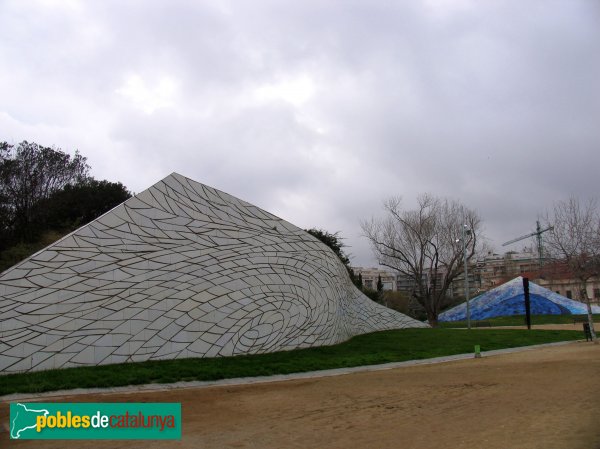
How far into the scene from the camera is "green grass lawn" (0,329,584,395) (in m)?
11.5

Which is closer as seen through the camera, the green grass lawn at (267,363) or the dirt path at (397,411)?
the dirt path at (397,411)

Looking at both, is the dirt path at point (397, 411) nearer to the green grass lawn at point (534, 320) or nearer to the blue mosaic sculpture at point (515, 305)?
the green grass lawn at point (534, 320)

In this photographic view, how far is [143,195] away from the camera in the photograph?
1497cm

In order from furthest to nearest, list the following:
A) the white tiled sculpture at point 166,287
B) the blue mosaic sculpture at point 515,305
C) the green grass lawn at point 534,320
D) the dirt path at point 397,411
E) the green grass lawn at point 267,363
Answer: the blue mosaic sculpture at point 515,305 < the green grass lawn at point 534,320 < the white tiled sculpture at point 166,287 < the green grass lawn at point 267,363 < the dirt path at point 397,411

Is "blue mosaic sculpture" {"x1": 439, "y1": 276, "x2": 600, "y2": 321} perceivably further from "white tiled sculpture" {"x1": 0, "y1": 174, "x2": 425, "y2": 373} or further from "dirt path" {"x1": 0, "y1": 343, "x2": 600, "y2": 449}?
"dirt path" {"x1": 0, "y1": 343, "x2": 600, "y2": 449}

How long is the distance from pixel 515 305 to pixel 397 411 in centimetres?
4688

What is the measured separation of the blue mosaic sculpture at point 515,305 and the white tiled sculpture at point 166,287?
37.2m

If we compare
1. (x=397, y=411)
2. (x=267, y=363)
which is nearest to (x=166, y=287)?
(x=267, y=363)

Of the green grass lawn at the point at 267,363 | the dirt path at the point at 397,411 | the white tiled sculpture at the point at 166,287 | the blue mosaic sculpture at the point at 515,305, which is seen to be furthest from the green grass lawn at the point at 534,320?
the dirt path at the point at 397,411

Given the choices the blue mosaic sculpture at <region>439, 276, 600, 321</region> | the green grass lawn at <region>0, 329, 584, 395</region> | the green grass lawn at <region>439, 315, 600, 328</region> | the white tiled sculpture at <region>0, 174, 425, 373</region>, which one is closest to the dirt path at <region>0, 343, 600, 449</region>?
the green grass lawn at <region>0, 329, 584, 395</region>

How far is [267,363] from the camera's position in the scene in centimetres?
1494

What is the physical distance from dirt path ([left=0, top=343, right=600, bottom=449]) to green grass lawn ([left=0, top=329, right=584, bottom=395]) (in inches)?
48.6

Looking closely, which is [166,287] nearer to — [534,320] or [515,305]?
[534,320]

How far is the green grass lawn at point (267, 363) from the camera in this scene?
37.8 ft
